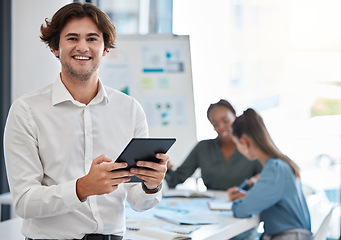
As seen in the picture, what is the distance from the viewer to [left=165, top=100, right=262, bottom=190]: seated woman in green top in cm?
363

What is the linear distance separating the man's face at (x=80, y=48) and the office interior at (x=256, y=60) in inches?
101

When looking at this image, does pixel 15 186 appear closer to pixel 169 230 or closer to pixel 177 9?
pixel 169 230

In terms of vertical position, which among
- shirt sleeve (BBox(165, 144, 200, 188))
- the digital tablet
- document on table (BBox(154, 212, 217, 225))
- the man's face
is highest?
the man's face

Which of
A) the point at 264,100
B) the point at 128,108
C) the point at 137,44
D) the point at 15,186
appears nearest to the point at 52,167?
the point at 15,186

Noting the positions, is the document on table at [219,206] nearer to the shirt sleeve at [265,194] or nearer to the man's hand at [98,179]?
the shirt sleeve at [265,194]

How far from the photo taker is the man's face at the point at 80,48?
173 cm

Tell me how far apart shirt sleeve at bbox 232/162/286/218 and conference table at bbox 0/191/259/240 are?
0.08 meters

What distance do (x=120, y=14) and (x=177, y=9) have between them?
21.9 inches

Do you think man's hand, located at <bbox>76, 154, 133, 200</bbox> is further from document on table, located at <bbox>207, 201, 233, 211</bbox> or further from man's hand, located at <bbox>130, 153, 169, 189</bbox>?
document on table, located at <bbox>207, 201, 233, 211</bbox>

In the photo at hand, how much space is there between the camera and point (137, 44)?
4.30 meters

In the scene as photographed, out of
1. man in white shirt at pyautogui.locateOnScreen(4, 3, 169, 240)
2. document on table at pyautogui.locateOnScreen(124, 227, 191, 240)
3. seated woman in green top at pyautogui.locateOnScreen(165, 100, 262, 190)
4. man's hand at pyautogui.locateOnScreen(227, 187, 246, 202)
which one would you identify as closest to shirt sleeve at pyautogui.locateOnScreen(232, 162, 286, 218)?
man's hand at pyautogui.locateOnScreen(227, 187, 246, 202)

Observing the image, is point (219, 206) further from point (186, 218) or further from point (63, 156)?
point (63, 156)

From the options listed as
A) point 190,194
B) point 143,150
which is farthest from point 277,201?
point 143,150

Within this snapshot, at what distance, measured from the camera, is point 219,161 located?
3.71 m
